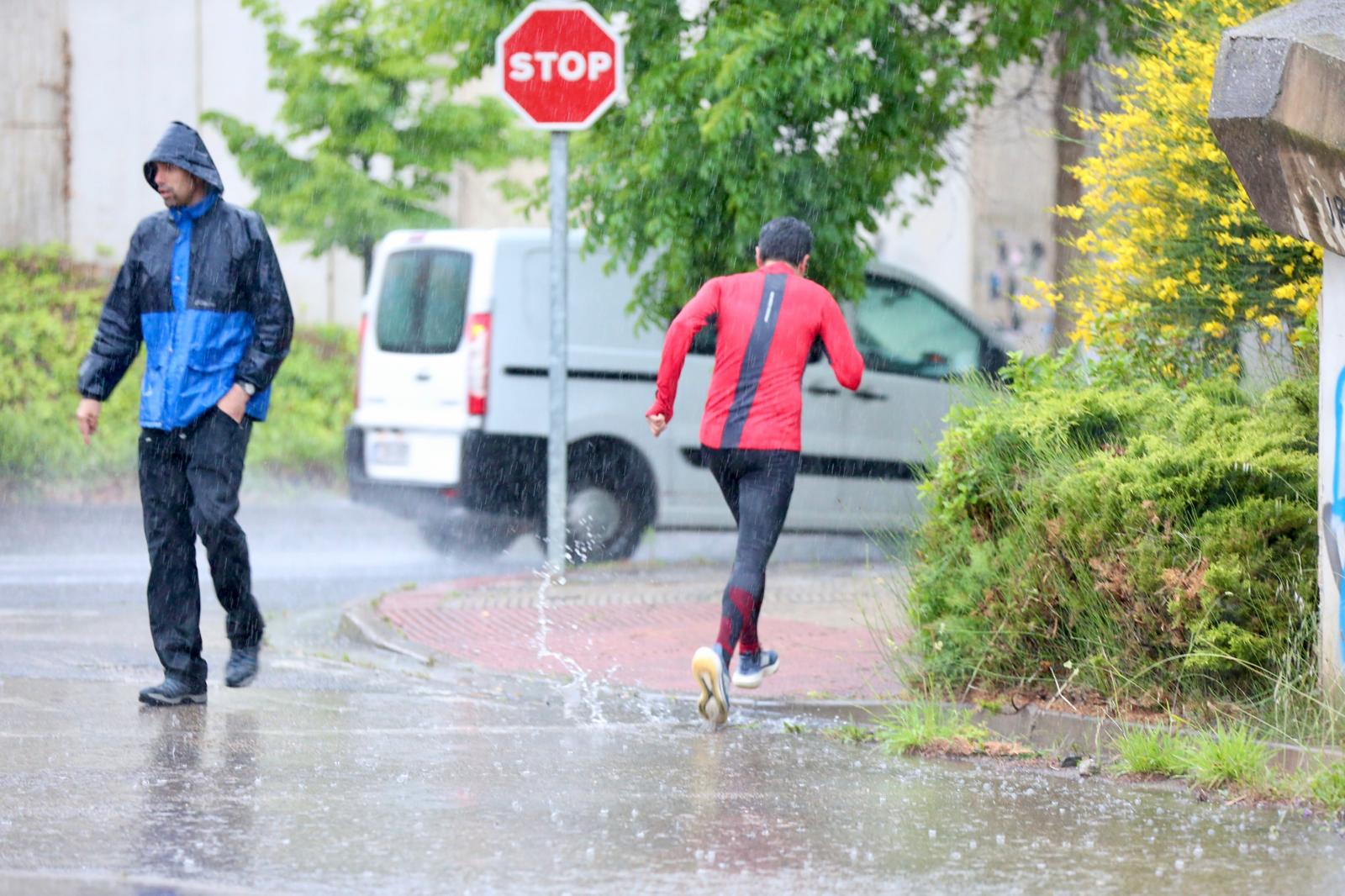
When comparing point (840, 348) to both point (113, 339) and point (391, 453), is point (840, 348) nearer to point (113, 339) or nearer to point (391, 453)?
point (113, 339)

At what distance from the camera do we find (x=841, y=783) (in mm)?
5344

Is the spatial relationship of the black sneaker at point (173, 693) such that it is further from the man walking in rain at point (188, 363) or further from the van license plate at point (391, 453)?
the van license plate at point (391, 453)

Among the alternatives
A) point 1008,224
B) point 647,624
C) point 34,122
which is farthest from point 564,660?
point 1008,224

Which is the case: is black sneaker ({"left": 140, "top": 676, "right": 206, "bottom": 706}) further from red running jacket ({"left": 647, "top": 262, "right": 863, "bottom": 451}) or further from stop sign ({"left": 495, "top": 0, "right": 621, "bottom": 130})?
stop sign ({"left": 495, "top": 0, "right": 621, "bottom": 130})

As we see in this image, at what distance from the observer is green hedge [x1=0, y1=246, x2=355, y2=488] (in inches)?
638

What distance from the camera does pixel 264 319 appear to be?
Result: 6.53 metres

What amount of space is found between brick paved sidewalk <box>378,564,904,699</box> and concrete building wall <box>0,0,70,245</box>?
39.9 feet

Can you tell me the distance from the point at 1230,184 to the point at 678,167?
12.6 ft

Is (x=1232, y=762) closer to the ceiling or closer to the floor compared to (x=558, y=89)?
closer to the floor

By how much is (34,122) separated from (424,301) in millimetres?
10819

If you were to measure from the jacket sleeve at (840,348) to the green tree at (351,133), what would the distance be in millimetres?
11325

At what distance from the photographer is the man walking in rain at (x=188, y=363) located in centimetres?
643

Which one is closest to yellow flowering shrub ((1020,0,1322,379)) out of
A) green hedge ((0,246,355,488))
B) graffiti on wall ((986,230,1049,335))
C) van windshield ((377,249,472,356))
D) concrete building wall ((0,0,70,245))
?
van windshield ((377,249,472,356))

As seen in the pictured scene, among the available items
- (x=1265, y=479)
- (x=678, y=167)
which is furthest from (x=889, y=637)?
(x=678, y=167)
